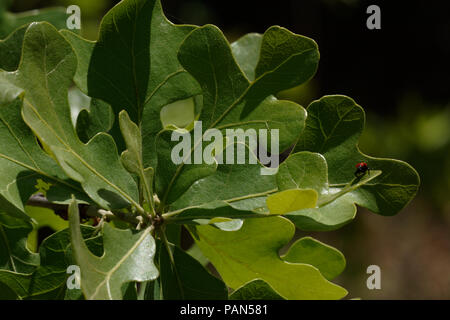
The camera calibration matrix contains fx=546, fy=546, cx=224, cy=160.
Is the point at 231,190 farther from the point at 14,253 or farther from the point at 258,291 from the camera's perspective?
the point at 14,253

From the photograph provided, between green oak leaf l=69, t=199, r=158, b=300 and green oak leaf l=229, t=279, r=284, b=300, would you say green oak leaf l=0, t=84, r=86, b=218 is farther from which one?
green oak leaf l=229, t=279, r=284, b=300

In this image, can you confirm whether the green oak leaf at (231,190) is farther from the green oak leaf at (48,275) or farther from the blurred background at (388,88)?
the blurred background at (388,88)

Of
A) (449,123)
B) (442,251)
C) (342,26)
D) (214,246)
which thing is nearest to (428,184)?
(449,123)

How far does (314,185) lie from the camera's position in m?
0.69

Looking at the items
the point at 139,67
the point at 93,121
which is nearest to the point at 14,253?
the point at 93,121

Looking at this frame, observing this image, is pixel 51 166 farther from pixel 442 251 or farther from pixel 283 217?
pixel 442 251

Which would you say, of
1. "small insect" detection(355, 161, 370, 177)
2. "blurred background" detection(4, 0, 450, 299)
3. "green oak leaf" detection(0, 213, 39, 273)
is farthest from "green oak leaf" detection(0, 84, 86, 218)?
"blurred background" detection(4, 0, 450, 299)

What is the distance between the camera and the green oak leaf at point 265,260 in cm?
78

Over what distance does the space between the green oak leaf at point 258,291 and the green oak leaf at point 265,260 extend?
62mm

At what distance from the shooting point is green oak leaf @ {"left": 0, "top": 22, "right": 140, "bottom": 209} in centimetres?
68

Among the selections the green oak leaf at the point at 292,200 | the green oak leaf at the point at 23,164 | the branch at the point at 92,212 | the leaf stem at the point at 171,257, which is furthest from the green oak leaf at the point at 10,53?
the green oak leaf at the point at 292,200

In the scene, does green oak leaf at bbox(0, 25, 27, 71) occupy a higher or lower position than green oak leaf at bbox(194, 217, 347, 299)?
higher

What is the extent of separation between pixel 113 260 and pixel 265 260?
0.79 ft

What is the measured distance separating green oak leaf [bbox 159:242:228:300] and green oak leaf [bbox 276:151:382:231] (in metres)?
0.15
